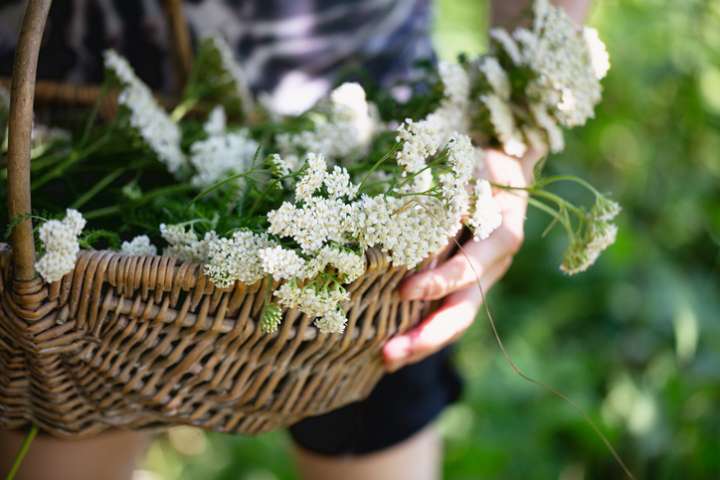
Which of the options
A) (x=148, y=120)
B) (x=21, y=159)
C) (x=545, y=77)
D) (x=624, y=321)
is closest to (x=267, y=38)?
(x=148, y=120)

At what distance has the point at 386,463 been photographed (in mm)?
967

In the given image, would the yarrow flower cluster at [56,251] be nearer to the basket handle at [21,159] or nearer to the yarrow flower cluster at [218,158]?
the basket handle at [21,159]

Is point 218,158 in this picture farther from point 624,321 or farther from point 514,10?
point 624,321

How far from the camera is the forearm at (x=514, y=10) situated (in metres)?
0.87

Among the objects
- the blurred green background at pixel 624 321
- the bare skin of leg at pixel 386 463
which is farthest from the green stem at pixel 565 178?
the blurred green background at pixel 624 321

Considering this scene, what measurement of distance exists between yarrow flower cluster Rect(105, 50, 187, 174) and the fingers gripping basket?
0.18 m

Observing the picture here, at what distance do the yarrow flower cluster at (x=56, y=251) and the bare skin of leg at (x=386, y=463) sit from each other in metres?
0.53

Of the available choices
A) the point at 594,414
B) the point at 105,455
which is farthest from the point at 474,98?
the point at 594,414

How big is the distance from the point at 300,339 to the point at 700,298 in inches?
50.6

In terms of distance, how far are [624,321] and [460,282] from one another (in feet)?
3.85

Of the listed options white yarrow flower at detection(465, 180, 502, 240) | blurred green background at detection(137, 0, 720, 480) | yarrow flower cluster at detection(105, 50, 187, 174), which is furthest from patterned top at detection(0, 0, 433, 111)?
blurred green background at detection(137, 0, 720, 480)

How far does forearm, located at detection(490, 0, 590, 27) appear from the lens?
0.87m

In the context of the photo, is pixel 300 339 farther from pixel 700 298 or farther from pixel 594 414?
pixel 700 298

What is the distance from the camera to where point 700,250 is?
1760mm
